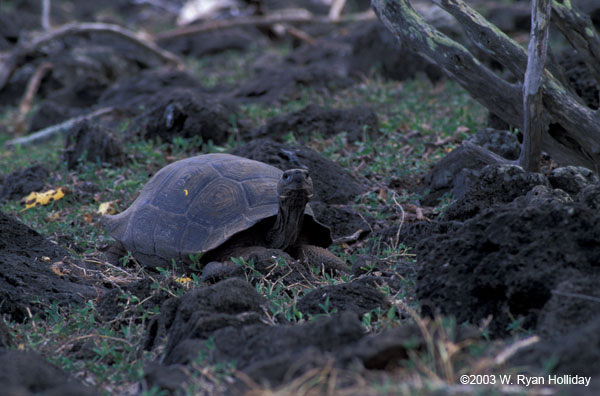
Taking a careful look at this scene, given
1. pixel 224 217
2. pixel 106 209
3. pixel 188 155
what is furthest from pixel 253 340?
pixel 188 155

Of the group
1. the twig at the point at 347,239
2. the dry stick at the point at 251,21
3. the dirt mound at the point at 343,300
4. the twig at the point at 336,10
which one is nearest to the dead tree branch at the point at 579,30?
the twig at the point at 347,239

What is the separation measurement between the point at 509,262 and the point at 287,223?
1.89m

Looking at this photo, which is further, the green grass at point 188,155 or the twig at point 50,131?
the twig at point 50,131

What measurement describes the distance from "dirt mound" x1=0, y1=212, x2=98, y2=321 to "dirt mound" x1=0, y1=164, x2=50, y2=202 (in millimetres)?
2126

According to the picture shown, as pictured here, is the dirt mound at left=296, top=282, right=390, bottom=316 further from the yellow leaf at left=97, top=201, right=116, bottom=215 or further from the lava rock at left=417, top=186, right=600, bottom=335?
the yellow leaf at left=97, top=201, right=116, bottom=215

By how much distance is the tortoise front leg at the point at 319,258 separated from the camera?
4.15 m

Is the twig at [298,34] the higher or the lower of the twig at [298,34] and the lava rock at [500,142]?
the lower

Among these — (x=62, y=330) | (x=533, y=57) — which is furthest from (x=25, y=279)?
(x=533, y=57)

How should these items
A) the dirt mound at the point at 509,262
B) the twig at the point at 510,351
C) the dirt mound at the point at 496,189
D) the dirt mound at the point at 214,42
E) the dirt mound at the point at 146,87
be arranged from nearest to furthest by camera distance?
the twig at the point at 510,351
the dirt mound at the point at 509,262
the dirt mound at the point at 496,189
the dirt mound at the point at 146,87
the dirt mound at the point at 214,42

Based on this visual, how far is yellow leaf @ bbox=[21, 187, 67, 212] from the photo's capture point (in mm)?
6016

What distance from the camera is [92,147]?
22.3 ft

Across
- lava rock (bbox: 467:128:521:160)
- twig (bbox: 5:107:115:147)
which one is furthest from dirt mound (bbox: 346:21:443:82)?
twig (bbox: 5:107:115:147)

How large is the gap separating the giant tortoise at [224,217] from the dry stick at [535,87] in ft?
5.16

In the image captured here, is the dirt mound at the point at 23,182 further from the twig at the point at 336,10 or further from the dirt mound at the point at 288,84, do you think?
the twig at the point at 336,10
